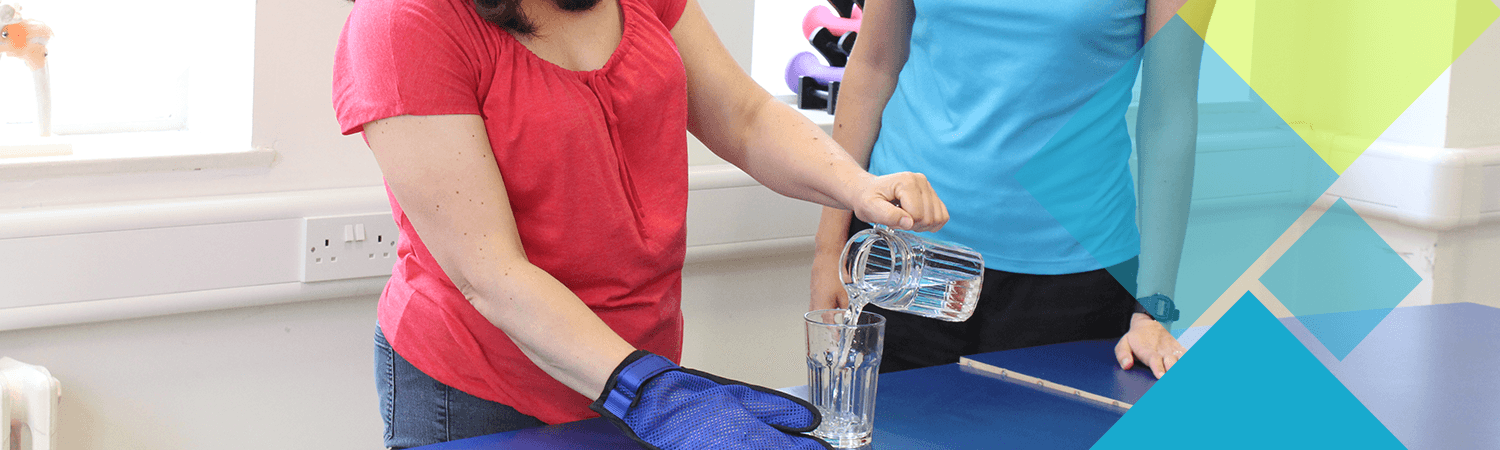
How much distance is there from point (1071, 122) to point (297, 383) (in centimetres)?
125

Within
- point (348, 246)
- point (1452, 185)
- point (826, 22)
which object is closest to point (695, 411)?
point (348, 246)

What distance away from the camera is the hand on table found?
1.24m

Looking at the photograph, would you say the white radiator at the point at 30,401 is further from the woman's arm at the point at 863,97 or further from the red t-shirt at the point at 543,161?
the woman's arm at the point at 863,97

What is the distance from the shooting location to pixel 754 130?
4.10ft

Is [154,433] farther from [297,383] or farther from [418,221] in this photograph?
[418,221]

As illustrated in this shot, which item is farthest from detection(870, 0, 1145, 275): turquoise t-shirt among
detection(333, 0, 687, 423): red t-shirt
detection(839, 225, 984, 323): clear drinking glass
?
detection(333, 0, 687, 423): red t-shirt

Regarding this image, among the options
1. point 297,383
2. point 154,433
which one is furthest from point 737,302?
point 154,433

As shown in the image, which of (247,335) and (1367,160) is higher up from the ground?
(1367,160)

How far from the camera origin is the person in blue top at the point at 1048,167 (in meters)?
1.29

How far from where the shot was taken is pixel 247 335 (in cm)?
177

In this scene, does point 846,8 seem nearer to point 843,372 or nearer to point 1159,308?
point 1159,308
